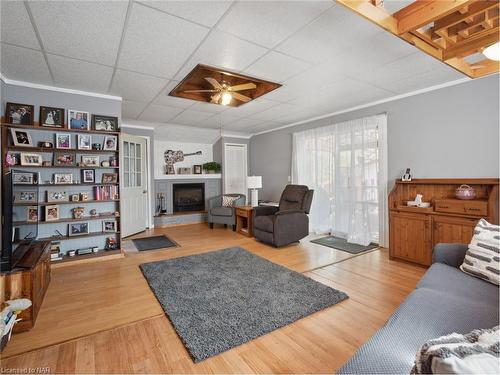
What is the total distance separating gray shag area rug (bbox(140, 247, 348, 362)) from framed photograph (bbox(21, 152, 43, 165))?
1.97m

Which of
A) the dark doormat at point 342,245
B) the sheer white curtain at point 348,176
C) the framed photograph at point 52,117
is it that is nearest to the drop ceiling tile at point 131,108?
the framed photograph at point 52,117

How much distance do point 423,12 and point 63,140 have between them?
4.11 m

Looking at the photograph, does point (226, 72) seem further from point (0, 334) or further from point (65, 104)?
point (0, 334)

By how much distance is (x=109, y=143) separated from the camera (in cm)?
364

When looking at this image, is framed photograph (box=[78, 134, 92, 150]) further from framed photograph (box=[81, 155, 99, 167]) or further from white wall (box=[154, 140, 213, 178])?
white wall (box=[154, 140, 213, 178])

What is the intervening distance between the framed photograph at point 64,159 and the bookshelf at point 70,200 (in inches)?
1.1

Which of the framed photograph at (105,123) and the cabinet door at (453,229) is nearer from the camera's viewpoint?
the cabinet door at (453,229)

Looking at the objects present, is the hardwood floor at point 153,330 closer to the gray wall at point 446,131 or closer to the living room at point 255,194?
the living room at point 255,194

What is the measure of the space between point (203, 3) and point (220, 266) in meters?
2.78

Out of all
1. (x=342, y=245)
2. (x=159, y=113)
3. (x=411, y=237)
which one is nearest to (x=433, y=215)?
(x=411, y=237)

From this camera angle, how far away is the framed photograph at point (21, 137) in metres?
3.03

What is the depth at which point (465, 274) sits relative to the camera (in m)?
1.80

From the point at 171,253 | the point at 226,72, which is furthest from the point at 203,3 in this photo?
the point at 171,253

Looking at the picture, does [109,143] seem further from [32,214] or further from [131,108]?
[32,214]
